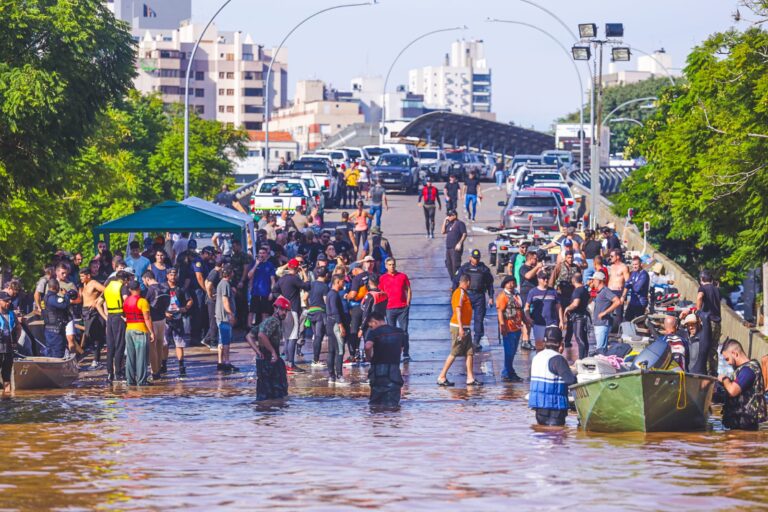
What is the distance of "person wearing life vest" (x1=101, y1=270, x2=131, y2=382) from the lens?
70.2ft

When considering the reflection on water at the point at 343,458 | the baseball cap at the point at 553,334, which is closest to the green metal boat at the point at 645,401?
the reflection on water at the point at 343,458

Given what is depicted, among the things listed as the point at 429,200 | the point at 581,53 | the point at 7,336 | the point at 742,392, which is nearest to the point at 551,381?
the point at 742,392

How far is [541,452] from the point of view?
15969 mm

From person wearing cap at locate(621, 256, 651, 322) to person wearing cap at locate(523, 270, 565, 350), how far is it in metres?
2.61

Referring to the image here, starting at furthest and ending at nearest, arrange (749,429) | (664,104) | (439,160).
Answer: (439,160)
(664,104)
(749,429)

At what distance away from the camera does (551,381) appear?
55.0ft

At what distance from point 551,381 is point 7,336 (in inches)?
315

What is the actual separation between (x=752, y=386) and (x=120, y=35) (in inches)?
498

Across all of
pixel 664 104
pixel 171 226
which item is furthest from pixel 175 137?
pixel 171 226

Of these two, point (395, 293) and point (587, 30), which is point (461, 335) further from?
point (587, 30)

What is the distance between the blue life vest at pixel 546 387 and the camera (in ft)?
54.6

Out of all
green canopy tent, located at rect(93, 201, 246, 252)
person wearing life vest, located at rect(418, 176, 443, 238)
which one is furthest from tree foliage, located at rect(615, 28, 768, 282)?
green canopy tent, located at rect(93, 201, 246, 252)

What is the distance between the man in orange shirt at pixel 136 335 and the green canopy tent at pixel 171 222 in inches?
234

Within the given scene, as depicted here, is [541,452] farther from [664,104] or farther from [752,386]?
[664,104]
